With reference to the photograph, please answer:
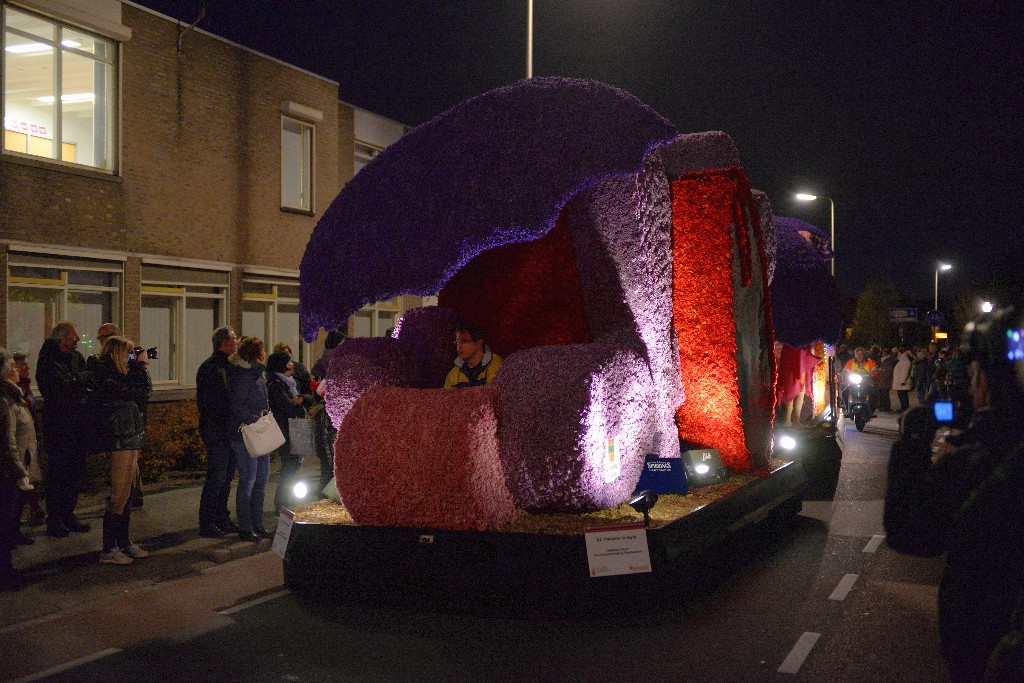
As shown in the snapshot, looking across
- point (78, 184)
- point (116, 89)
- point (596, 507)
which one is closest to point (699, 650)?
point (596, 507)

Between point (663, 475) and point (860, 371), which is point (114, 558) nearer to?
point (663, 475)

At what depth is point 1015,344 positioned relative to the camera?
2494 millimetres

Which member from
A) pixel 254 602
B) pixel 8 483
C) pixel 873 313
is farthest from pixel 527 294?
pixel 873 313

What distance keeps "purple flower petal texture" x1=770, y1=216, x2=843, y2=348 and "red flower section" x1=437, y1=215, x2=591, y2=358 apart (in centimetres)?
540

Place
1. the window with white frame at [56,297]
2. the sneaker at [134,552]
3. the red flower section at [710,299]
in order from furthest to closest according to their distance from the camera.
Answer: the window with white frame at [56,297], the red flower section at [710,299], the sneaker at [134,552]

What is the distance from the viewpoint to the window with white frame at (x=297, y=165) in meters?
20.0

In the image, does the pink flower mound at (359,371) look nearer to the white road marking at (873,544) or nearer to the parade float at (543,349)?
the parade float at (543,349)

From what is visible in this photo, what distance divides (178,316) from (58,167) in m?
3.62

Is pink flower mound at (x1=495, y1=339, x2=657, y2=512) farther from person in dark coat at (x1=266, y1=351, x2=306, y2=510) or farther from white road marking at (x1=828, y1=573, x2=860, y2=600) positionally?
person in dark coat at (x1=266, y1=351, x2=306, y2=510)

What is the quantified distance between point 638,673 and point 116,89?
47.0 feet

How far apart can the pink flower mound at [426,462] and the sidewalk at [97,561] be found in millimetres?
2320

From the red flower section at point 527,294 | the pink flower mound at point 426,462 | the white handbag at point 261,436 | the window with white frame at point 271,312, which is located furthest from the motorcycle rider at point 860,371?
the pink flower mound at point 426,462

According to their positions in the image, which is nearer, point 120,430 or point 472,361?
point 472,361

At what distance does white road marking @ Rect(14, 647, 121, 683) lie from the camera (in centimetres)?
538
